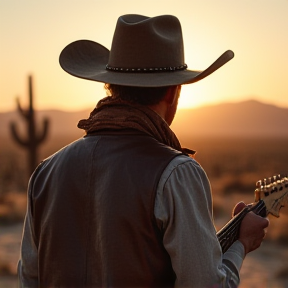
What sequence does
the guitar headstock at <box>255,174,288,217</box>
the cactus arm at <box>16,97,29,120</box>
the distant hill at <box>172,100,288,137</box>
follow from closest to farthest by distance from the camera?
the guitar headstock at <box>255,174,288,217</box>
the cactus arm at <box>16,97,29,120</box>
the distant hill at <box>172,100,288,137</box>

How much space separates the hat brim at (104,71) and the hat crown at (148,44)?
6 cm

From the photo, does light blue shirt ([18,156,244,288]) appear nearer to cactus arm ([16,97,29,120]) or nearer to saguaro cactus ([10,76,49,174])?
saguaro cactus ([10,76,49,174])

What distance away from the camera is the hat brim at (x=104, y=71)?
2736mm

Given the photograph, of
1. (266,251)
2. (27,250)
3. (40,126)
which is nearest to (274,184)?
(27,250)

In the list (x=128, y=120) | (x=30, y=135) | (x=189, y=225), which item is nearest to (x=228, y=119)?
(x=30, y=135)

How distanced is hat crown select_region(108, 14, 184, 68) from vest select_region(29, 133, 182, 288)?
15.3 inches

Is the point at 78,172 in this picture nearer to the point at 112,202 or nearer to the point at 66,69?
the point at 112,202

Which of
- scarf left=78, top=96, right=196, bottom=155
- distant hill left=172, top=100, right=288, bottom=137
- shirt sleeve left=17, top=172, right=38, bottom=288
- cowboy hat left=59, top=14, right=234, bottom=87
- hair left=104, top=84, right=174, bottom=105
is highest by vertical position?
cowboy hat left=59, top=14, right=234, bottom=87

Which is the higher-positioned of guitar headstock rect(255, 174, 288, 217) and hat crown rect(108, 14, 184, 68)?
hat crown rect(108, 14, 184, 68)

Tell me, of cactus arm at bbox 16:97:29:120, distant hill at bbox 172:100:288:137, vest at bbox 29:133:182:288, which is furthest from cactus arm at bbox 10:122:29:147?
distant hill at bbox 172:100:288:137

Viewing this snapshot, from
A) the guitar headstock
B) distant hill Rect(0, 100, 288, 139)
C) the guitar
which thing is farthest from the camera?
distant hill Rect(0, 100, 288, 139)

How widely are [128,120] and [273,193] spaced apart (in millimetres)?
1150

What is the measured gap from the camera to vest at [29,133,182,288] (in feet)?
8.29

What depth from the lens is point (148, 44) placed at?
2.89 m
